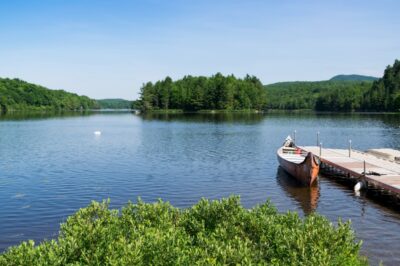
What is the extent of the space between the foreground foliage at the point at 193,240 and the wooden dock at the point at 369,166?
763 inches

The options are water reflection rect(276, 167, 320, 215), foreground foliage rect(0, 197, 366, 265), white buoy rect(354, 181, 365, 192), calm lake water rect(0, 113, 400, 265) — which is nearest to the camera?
foreground foliage rect(0, 197, 366, 265)

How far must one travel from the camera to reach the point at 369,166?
40906 mm

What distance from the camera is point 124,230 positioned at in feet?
47.2

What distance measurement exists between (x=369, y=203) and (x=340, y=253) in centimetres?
2078

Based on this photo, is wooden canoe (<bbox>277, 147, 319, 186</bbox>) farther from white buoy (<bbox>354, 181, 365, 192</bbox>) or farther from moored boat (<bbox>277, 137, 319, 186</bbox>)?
white buoy (<bbox>354, 181, 365, 192</bbox>)

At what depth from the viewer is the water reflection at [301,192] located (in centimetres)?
3216

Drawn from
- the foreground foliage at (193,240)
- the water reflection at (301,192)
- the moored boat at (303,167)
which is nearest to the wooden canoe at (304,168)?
the moored boat at (303,167)

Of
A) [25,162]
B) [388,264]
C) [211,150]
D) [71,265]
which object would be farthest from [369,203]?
[25,162]

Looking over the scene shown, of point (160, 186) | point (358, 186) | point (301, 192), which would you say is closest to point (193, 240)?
point (301, 192)

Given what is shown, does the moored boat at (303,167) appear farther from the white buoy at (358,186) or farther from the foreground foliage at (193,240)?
the foreground foliage at (193,240)

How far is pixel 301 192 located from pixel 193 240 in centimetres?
2422

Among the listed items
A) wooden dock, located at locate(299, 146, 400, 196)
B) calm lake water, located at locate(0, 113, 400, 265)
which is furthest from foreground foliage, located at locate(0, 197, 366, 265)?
wooden dock, located at locate(299, 146, 400, 196)

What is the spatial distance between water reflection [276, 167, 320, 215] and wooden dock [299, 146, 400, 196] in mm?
4125

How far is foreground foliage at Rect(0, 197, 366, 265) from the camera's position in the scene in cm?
1145
